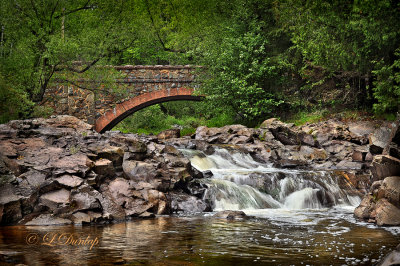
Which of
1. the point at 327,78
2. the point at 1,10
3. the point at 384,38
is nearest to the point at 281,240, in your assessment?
the point at 384,38

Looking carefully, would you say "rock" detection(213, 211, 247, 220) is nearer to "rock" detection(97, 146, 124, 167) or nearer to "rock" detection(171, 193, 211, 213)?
"rock" detection(171, 193, 211, 213)

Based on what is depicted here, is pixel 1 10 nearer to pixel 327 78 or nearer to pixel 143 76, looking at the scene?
pixel 143 76

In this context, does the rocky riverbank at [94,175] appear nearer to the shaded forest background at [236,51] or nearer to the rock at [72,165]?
the rock at [72,165]

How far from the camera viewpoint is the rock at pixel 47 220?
30.5ft

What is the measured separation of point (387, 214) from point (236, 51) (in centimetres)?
1769

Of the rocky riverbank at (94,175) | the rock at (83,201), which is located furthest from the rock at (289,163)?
the rock at (83,201)

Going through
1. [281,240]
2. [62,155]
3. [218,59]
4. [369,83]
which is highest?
[218,59]

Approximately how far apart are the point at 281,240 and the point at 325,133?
47.6ft

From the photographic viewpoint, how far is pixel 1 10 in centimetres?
1842

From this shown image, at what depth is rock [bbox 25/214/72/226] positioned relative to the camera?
30.5 ft

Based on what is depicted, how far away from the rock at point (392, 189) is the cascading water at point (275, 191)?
2.96 meters

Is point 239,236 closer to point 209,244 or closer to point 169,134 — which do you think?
point 209,244

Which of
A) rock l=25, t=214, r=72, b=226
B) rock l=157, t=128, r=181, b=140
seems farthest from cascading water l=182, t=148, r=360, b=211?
rock l=157, t=128, r=181, b=140

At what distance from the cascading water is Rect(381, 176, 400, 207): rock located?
117 inches
